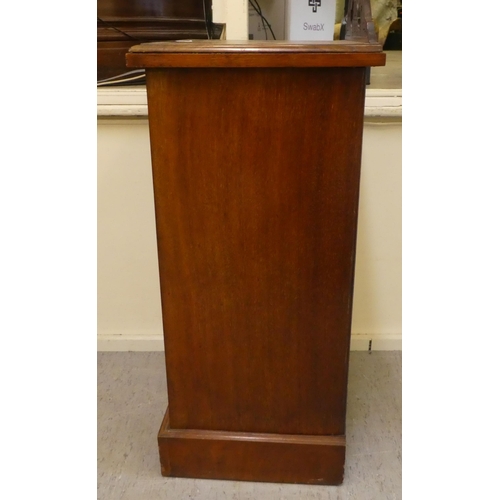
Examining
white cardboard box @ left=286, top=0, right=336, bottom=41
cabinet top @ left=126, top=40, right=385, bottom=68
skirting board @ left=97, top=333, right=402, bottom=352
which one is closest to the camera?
cabinet top @ left=126, top=40, right=385, bottom=68

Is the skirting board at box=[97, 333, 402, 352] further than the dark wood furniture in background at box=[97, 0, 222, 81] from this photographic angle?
Yes

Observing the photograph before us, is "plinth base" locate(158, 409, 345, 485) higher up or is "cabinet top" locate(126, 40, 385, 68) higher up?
"cabinet top" locate(126, 40, 385, 68)

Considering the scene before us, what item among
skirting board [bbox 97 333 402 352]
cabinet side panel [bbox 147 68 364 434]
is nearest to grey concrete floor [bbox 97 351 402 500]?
skirting board [bbox 97 333 402 352]

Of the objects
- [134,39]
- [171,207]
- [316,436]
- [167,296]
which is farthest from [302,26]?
[316,436]

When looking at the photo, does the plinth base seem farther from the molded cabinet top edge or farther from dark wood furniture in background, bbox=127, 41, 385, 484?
the molded cabinet top edge

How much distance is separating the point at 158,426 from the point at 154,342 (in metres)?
0.34

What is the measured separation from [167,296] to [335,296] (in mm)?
310

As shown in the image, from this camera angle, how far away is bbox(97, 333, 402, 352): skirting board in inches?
63.1

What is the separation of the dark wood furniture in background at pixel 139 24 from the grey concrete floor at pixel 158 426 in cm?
78

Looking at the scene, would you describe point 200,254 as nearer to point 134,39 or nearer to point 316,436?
point 316,436

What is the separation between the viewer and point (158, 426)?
1.31 metres

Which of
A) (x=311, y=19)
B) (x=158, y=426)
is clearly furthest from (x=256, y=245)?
(x=311, y=19)

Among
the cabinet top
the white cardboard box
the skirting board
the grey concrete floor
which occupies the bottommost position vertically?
the grey concrete floor

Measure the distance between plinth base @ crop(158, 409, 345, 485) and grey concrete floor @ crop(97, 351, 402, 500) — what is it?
18mm
